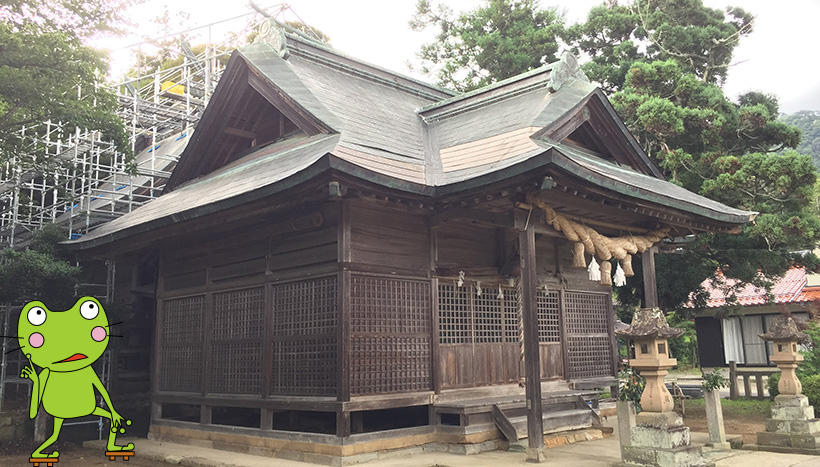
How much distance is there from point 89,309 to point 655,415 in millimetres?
7124

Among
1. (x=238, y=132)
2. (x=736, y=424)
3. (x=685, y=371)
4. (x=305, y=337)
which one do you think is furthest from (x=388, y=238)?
(x=685, y=371)

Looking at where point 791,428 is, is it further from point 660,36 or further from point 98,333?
point 660,36

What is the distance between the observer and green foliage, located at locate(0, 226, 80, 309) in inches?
477

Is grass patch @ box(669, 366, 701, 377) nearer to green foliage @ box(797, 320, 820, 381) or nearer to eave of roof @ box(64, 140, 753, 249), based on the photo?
green foliage @ box(797, 320, 820, 381)

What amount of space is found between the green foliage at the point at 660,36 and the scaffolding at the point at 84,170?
11173 mm

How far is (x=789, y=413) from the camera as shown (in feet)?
32.5

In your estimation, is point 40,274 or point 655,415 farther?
point 40,274

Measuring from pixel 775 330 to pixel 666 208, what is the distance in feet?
9.21

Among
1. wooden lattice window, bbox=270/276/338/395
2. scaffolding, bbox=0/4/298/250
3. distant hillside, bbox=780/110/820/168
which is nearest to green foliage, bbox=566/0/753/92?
scaffolding, bbox=0/4/298/250

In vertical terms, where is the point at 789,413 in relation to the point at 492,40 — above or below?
below

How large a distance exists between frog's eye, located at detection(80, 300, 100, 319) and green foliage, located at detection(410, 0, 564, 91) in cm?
1787

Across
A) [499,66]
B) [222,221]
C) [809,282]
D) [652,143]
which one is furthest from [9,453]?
[809,282]

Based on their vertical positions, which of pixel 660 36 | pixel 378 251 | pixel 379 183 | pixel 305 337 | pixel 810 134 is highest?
pixel 810 134

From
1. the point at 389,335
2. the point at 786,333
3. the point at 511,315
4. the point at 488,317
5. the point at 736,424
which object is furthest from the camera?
the point at 736,424
